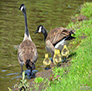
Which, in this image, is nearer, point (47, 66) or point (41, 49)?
point (47, 66)

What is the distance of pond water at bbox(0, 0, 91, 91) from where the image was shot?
30.3ft

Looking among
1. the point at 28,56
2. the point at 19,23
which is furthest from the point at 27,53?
the point at 19,23

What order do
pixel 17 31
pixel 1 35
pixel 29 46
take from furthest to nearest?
pixel 17 31
pixel 1 35
pixel 29 46

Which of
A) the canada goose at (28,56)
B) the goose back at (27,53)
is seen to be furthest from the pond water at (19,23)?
the goose back at (27,53)

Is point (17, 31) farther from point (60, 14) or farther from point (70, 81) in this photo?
point (70, 81)

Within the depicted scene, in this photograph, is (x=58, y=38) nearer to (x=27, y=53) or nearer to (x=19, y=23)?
(x=27, y=53)

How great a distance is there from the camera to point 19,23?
1578 centimetres

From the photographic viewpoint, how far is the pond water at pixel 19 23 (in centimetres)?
924

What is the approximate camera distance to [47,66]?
9266 mm

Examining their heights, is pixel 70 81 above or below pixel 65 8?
above

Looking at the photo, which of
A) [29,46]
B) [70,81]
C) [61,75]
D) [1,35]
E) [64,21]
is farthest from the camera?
[64,21]

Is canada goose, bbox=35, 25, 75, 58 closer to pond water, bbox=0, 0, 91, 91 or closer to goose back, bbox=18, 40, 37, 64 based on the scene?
pond water, bbox=0, 0, 91, 91

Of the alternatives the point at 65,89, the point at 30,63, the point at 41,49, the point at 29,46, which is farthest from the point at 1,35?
the point at 65,89

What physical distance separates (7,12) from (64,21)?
15.9 feet
